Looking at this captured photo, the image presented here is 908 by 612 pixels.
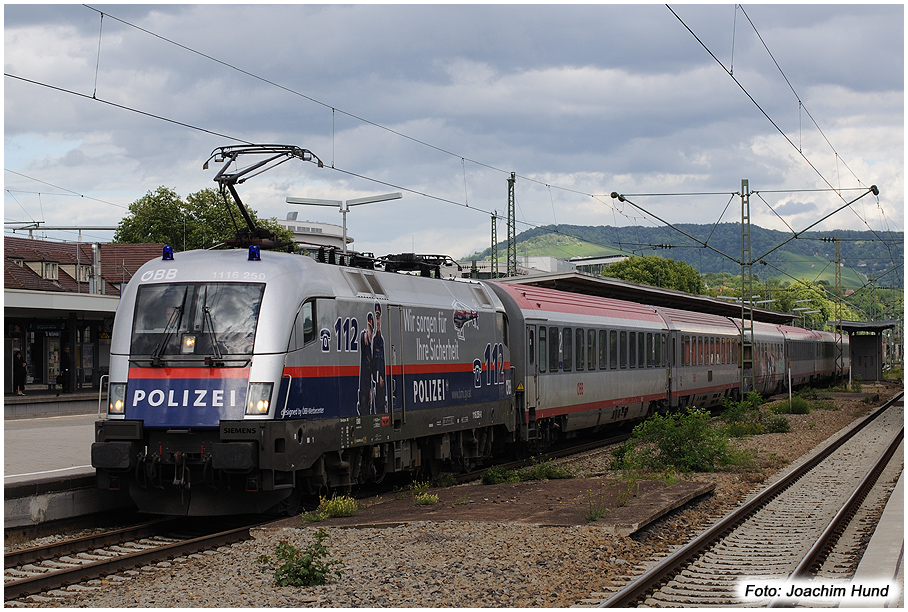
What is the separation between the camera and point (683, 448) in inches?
727

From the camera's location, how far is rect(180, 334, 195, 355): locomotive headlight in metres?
12.0

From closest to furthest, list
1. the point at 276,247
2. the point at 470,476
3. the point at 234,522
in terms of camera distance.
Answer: the point at 234,522, the point at 276,247, the point at 470,476

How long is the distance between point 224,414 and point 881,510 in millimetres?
9898

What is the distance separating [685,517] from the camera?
43.1ft

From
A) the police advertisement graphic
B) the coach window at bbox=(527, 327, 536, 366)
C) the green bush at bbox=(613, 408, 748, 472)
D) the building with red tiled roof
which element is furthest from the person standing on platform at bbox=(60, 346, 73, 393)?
the green bush at bbox=(613, 408, 748, 472)

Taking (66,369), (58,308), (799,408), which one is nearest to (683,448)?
(799,408)

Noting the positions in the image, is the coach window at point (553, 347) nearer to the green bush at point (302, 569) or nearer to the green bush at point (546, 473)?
the green bush at point (546, 473)

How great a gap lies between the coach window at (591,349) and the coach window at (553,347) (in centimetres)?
204

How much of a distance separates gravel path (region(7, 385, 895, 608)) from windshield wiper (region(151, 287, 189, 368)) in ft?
8.44

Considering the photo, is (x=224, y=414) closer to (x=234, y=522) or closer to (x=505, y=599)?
(x=234, y=522)

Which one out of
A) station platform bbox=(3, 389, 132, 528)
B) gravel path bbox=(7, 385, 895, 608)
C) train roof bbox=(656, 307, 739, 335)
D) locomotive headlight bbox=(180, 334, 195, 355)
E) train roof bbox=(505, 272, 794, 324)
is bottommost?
gravel path bbox=(7, 385, 895, 608)

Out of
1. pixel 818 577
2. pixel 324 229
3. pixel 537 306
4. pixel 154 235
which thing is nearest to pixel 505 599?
pixel 818 577

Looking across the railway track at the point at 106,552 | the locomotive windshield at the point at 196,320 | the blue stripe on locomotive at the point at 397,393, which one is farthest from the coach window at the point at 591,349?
the locomotive windshield at the point at 196,320

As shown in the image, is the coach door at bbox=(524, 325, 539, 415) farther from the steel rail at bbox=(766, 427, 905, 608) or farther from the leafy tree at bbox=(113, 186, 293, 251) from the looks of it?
the leafy tree at bbox=(113, 186, 293, 251)
